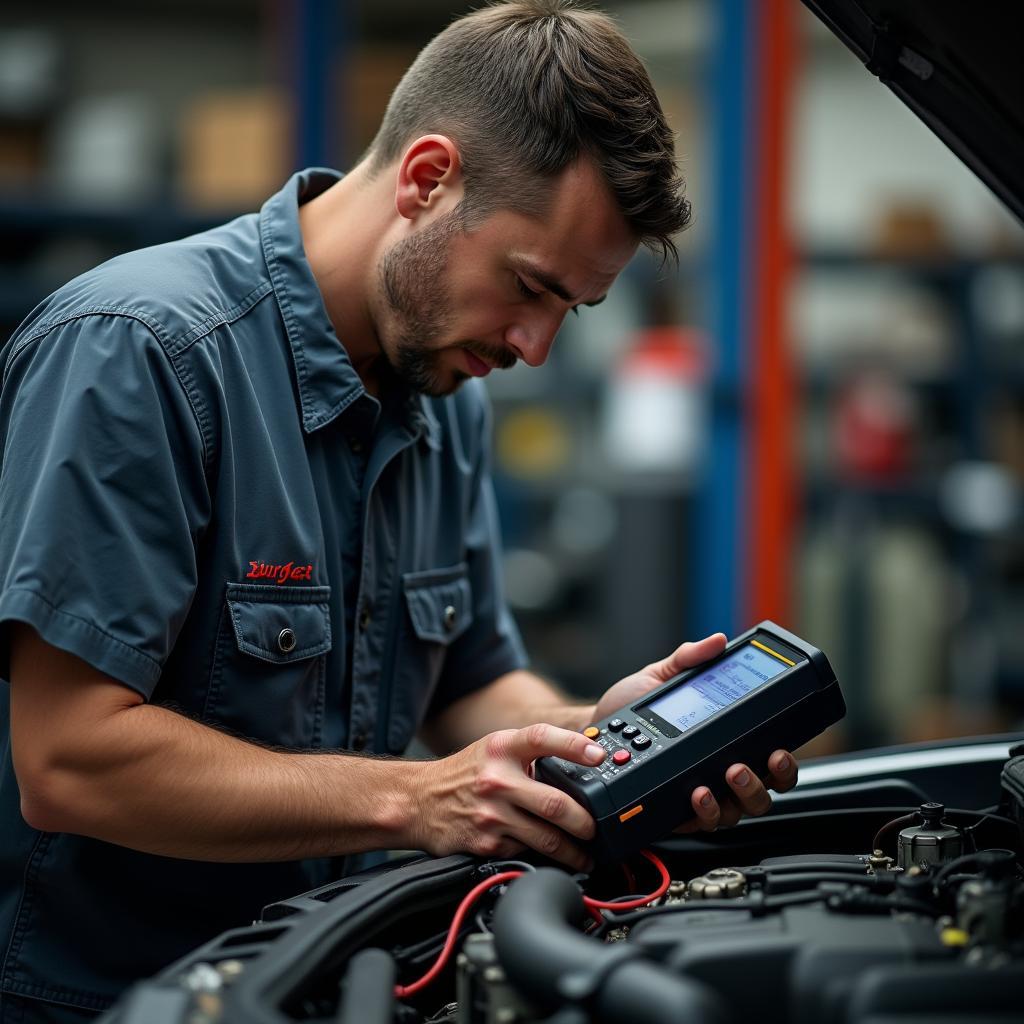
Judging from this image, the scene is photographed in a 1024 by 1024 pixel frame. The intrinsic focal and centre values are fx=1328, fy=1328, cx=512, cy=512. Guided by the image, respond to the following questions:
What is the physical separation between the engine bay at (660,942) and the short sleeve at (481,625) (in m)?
0.48

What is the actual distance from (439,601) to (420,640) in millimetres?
56

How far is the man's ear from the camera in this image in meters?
1.32

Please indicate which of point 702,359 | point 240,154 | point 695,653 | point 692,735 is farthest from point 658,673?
point 240,154

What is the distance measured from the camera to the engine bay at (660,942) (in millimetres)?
746

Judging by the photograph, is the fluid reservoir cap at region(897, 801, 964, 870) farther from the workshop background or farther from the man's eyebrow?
the workshop background

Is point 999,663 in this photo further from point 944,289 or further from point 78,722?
point 78,722

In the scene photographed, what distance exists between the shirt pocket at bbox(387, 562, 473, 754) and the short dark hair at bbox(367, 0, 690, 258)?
0.42m

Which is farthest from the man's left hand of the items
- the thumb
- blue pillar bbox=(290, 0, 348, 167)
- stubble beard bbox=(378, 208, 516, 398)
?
blue pillar bbox=(290, 0, 348, 167)

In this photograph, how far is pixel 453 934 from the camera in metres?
0.96

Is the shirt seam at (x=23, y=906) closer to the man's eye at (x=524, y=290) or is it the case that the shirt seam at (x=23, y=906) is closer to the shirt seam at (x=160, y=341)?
the shirt seam at (x=160, y=341)

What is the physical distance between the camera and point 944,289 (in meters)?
5.25

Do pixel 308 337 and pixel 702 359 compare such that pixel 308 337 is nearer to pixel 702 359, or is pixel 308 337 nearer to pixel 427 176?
pixel 427 176

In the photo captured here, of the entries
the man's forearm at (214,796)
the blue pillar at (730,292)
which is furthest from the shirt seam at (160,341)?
the blue pillar at (730,292)

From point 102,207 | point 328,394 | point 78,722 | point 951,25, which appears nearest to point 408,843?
point 78,722
